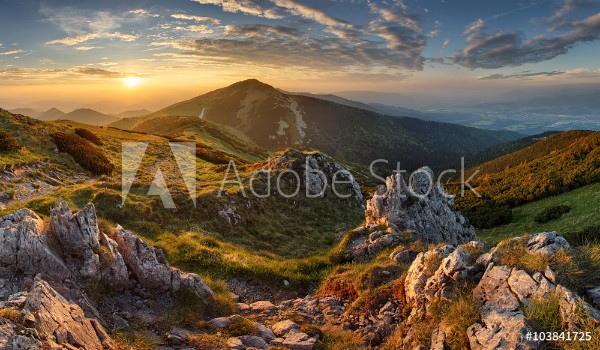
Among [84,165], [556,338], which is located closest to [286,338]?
[556,338]

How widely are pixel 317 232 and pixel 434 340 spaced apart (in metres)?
26.6

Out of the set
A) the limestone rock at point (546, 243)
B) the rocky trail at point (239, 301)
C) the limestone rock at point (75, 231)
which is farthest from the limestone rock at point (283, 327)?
the limestone rock at point (546, 243)

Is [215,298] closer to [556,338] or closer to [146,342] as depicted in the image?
[146,342]

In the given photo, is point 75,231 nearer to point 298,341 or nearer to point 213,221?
point 298,341

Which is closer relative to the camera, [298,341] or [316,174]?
[298,341]

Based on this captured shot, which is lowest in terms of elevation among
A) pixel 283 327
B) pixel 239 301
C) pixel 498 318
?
pixel 239 301

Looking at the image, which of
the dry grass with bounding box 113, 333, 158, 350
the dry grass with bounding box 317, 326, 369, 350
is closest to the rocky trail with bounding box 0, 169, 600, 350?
the dry grass with bounding box 317, 326, 369, 350

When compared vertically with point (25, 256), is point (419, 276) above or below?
below

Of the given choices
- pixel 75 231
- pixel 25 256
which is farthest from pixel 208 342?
pixel 75 231

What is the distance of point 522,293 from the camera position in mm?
9555

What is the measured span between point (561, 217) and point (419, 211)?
22672mm

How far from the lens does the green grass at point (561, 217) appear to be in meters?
34.8

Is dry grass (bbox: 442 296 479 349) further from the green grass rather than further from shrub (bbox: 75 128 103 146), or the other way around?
shrub (bbox: 75 128 103 146)

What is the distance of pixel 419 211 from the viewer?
98.4 ft
